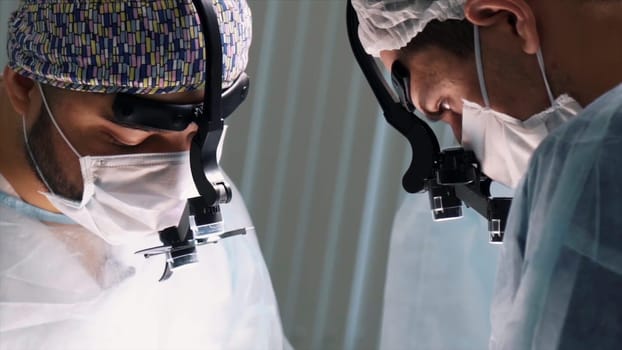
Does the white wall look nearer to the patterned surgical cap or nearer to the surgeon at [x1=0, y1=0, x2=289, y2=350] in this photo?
the surgeon at [x1=0, y1=0, x2=289, y2=350]

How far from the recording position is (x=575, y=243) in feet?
3.14

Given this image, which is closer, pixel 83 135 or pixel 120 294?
pixel 83 135

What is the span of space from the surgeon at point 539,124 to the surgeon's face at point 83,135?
1.38 ft

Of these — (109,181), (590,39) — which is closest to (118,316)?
(109,181)

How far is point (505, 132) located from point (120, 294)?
956 mm

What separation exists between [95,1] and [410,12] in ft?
1.85

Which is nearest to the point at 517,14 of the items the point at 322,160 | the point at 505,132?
the point at 505,132

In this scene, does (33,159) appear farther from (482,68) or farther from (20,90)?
(482,68)

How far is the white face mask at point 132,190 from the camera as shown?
5.32 ft

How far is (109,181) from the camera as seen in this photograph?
5.34 ft

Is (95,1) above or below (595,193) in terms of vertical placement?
above

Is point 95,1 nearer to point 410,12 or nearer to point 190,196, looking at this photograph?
point 190,196

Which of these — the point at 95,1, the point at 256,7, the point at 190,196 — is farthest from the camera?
the point at 256,7

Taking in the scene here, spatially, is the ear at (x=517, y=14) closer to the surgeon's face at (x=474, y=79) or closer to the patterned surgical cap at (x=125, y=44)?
the surgeon's face at (x=474, y=79)
